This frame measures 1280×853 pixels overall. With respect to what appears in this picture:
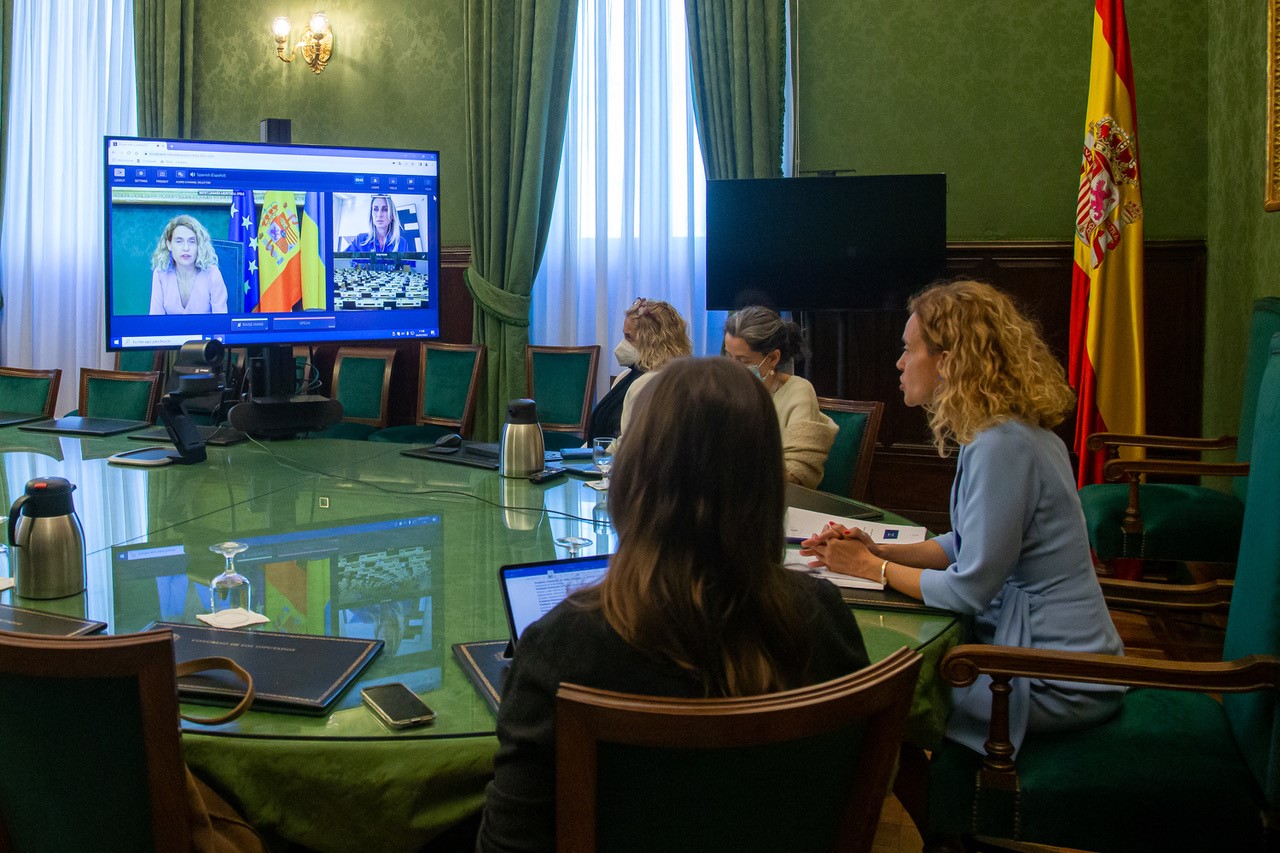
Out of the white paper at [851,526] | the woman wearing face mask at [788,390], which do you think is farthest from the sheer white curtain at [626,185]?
the white paper at [851,526]

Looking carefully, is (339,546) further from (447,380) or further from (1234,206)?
(1234,206)

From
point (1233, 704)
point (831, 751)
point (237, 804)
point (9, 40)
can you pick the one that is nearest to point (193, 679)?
point (237, 804)

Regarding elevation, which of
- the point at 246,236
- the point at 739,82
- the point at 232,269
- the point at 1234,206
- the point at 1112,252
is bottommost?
the point at 232,269

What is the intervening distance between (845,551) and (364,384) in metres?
3.55

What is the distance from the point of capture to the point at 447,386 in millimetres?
4867

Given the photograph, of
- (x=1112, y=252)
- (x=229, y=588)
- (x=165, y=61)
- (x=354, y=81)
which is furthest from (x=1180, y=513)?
(x=165, y=61)

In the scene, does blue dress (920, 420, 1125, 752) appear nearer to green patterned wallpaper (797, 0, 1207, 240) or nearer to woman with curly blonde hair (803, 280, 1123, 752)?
woman with curly blonde hair (803, 280, 1123, 752)

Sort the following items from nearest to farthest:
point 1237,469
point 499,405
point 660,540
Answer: point 660,540, point 1237,469, point 499,405

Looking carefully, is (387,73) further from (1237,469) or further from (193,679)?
(193,679)

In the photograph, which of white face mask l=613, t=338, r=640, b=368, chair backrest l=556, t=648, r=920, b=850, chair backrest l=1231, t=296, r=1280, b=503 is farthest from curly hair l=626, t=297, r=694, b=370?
chair backrest l=556, t=648, r=920, b=850

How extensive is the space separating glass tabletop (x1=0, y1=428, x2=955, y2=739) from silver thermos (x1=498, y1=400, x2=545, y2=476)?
1.8 inches

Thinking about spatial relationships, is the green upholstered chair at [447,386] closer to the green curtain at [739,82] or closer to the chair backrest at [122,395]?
the chair backrest at [122,395]

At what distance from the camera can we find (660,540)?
106cm

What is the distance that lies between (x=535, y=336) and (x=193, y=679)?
4.49m
